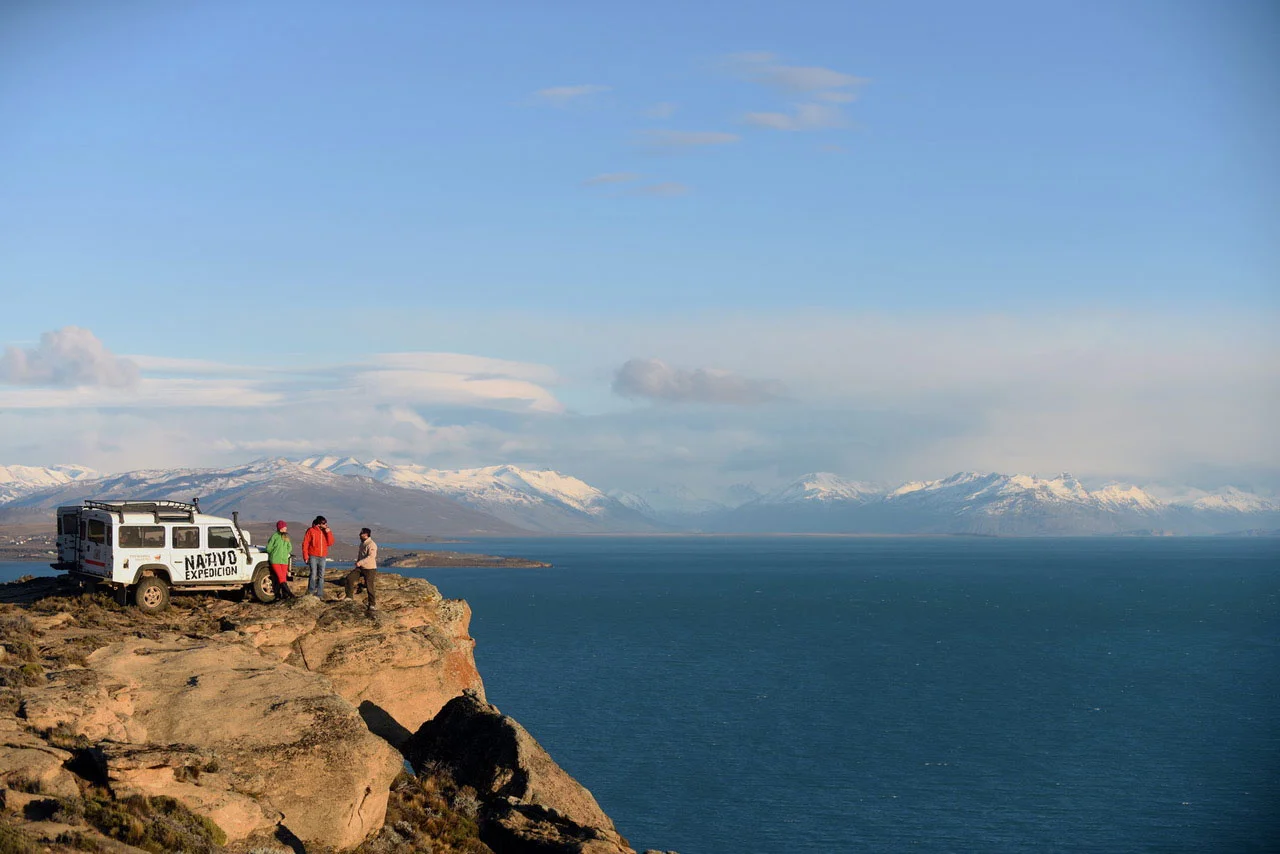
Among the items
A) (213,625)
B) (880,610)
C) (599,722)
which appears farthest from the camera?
(880,610)

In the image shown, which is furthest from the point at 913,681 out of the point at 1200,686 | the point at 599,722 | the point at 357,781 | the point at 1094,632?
the point at 357,781

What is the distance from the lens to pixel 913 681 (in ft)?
303

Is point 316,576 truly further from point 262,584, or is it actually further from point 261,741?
point 261,741

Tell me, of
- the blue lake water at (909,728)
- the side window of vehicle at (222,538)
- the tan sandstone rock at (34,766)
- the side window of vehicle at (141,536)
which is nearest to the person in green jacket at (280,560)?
the side window of vehicle at (222,538)

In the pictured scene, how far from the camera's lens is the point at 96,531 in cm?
3133

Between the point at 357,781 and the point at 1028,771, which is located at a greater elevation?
the point at 357,781

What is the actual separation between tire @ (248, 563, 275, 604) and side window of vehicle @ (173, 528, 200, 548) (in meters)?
2.12

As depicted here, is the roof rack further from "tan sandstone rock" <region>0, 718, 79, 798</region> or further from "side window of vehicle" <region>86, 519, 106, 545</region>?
"tan sandstone rock" <region>0, 718, 79, 798</region>

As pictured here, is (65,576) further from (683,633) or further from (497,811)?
(683,633)

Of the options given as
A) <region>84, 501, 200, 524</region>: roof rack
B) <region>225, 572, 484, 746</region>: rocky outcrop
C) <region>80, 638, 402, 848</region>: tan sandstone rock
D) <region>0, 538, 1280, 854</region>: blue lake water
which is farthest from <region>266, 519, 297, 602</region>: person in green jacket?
<region>0, 538, 1280, 854</region>: blue lake water

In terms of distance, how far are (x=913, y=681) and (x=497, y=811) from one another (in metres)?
74.6

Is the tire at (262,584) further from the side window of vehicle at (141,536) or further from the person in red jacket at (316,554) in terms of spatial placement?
the side window of vehicle at (141,536)

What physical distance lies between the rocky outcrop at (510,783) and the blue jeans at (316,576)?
22.5 ft

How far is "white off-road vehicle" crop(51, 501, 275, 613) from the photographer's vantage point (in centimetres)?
3059
